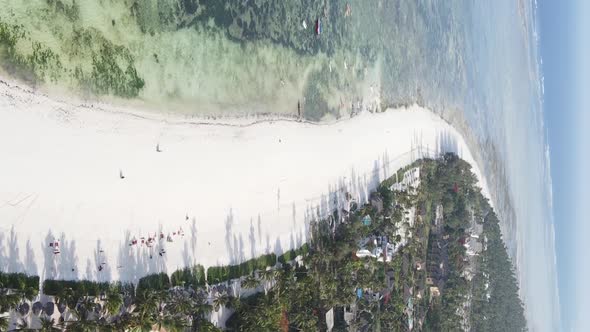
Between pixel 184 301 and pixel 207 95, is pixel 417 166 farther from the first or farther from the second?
pixel 184 301

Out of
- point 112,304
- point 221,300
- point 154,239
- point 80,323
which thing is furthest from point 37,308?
point 221,300

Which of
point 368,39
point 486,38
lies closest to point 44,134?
point 368,39

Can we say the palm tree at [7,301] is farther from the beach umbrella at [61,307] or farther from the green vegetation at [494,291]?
the green vegetation at [494,291]

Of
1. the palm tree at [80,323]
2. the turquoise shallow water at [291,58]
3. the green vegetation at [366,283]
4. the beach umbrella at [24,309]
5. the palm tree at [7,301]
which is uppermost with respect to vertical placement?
the turquoise shallow water at [291,58]

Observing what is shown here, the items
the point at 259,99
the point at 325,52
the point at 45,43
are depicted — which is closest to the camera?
the point at 45,43

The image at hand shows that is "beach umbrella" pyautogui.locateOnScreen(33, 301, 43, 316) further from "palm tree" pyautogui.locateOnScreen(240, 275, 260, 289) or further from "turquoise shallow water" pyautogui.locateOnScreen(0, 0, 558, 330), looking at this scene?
"palm tree" pyautogui.locateOnScreen(240, 275, 260, 289)

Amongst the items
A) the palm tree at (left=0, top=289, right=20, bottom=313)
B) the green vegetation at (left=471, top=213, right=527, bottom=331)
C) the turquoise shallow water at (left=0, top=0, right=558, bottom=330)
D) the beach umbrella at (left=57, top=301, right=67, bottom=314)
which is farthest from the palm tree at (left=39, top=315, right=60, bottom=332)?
the green vegetation at (left=471, top=213, right=527, bottom=331)

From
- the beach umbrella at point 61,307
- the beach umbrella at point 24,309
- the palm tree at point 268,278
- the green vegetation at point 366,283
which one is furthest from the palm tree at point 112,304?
the palm tree at point 268,278

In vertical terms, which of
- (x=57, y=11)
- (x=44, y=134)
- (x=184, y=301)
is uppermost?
(x=57, y=11)
